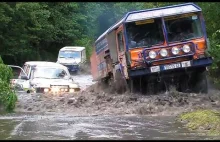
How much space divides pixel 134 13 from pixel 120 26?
0.62 metres

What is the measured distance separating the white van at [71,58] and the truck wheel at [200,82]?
22769 mm

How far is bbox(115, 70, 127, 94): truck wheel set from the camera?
1536cm

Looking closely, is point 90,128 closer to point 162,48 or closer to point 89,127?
point 89,127

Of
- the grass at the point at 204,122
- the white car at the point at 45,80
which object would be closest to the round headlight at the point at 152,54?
the grass at the point at 204,122

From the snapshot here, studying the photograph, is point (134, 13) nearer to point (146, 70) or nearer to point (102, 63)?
point (146, 70)

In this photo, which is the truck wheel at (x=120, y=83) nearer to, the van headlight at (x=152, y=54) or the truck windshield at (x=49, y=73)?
the van headlight at (x=152, y=54)

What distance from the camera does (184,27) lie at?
47.6 feet

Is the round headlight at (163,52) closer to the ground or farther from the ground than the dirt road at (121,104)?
farther from the ground

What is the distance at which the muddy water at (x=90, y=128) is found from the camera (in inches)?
323

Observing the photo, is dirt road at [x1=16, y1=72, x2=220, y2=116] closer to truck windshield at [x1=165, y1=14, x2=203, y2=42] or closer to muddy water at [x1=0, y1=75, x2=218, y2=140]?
muddy water at [x1=0, y1=75, x2=218, y2=140]

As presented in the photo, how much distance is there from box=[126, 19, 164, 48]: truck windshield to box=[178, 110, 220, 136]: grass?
170 inches

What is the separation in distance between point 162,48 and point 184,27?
1.06 m

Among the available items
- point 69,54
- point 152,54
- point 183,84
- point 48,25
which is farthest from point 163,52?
point 48,25

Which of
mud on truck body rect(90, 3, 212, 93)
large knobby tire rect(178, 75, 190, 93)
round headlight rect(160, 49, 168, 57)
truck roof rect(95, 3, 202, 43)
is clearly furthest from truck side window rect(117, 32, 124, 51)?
large knobby tire rect(178, 75, 190, 93)
